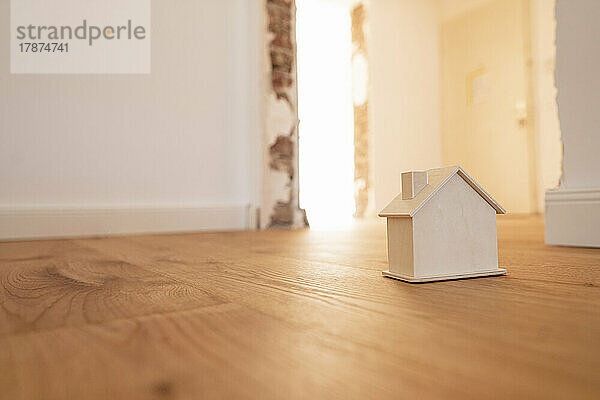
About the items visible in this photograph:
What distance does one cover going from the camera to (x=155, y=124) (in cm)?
244

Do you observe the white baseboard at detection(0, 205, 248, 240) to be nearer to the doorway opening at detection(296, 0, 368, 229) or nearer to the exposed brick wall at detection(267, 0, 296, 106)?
the exposed brick wall at detection(267, 0, 296, 106)

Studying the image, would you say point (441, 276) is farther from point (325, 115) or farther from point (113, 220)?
point (325, 115)

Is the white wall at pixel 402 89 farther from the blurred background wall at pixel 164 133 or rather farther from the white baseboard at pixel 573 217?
the white baseboard at pixel 573 217

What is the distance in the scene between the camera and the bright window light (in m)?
5.57

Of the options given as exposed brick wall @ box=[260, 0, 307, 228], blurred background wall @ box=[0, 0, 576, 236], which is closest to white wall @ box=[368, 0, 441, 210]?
blurred background wall @ box=[0, 0, 576, 236]

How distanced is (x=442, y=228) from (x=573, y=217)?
77 centimetres

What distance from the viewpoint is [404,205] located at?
0.69 metres

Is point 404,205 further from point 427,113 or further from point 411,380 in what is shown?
point 427,113

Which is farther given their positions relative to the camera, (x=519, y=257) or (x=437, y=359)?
(x=519, y=257)

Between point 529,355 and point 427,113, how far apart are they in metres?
5.31

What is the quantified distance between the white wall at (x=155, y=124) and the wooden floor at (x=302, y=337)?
161cm

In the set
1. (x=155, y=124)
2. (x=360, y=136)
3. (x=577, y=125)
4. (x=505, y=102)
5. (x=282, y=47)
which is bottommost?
(x=577, y=125)

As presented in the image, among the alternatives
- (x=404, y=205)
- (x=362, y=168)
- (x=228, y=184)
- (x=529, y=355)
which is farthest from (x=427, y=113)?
(x=529, y=355)

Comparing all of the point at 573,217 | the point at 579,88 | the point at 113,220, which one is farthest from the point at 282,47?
the point at 573,217
